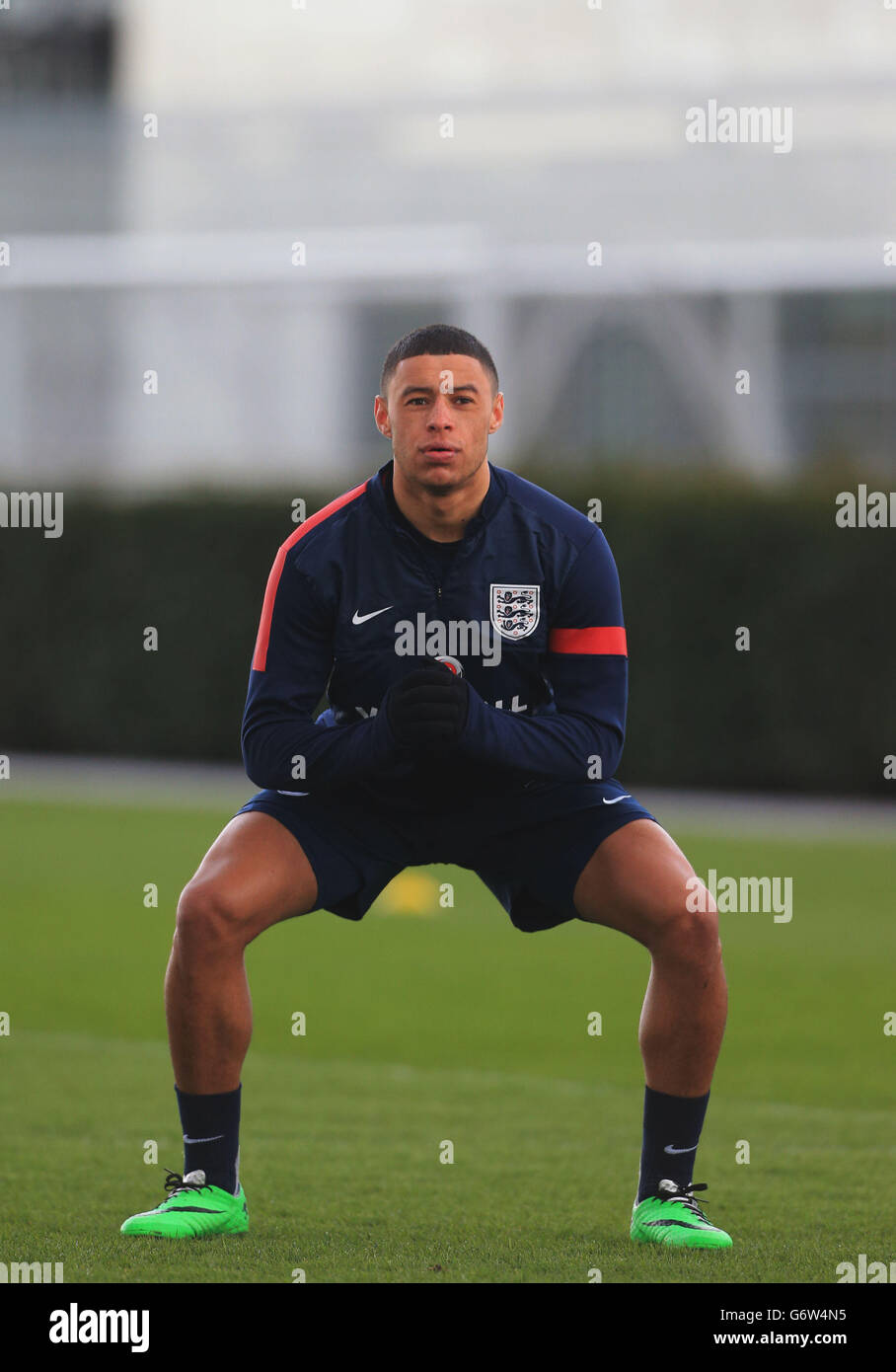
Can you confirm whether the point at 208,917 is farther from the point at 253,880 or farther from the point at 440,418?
the point at 440,418

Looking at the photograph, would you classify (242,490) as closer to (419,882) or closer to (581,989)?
(419,882)

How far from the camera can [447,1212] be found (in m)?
5.18

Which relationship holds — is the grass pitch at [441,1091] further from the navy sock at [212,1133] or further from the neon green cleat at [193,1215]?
the navy sock at [212,1133]

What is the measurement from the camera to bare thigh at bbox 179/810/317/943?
4582mm

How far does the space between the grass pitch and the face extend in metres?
1.90

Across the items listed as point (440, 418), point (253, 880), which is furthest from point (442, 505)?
point (253, 880)

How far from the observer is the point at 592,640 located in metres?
4.85

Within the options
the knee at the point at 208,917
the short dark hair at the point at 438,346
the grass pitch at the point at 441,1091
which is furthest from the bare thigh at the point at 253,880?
the short dark hair at the point at 438,346

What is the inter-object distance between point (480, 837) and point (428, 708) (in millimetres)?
534

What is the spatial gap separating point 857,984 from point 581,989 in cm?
131

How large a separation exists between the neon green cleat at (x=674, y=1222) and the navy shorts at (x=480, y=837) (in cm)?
72

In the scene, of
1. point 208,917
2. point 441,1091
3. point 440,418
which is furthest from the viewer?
point 441,1091

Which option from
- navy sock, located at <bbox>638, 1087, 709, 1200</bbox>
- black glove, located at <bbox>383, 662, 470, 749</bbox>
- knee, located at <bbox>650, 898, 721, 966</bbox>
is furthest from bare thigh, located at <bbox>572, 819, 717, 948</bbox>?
black glove, located at <bbox>383, 662, 470, 749</bbox>
